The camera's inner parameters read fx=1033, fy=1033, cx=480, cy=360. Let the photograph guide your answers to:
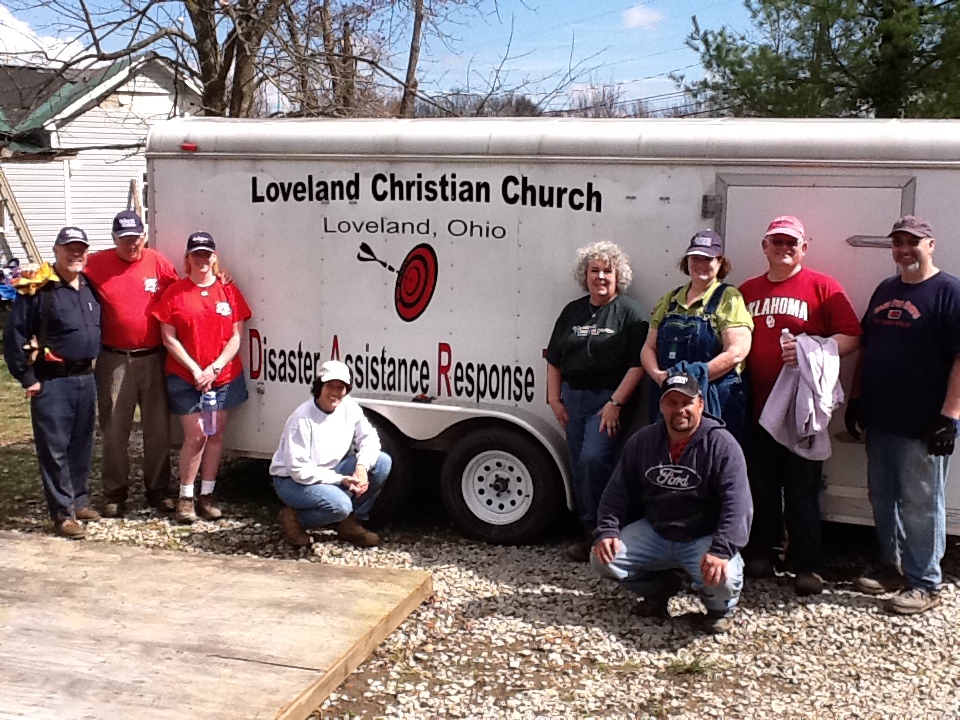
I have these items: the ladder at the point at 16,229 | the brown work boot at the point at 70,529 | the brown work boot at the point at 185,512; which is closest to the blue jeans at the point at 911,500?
the brown work boot at the point at 185,512

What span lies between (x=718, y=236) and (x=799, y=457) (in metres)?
1.18

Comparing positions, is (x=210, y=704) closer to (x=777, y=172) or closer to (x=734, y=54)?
(x=777, y=172)

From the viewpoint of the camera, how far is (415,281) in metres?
6.21

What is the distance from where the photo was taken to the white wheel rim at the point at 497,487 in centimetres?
609

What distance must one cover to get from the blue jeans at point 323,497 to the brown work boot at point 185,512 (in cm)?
100

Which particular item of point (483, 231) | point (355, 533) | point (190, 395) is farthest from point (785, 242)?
point (190, 395)

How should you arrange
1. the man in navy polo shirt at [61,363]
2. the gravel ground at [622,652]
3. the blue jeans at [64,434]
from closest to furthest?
the gravel ground at [622,652]
the man in navy polo shirt at [61,363]
the blue jeans at [64,434]

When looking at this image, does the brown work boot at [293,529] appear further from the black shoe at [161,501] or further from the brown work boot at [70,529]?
the brown work boot at [70,529]

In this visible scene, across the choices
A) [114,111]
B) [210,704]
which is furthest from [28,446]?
[114,111]

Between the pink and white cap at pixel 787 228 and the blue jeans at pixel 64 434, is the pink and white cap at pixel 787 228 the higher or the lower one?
the higher one

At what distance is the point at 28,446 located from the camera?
29.2 ft

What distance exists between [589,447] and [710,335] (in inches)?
36.2

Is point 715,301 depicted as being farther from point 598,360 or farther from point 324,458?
point 324,458

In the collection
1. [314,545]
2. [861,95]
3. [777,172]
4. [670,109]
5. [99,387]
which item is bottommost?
[314,545]
